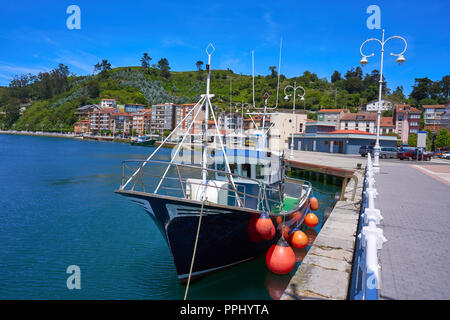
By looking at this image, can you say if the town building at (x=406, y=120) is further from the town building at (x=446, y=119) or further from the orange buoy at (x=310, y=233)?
the orange buoy at (x=310, y=233)

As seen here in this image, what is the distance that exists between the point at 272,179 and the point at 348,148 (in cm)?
3931

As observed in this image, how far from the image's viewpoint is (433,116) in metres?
89.4

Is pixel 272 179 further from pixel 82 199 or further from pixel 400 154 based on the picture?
pixel 400 154

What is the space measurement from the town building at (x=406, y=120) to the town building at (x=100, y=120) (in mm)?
116178

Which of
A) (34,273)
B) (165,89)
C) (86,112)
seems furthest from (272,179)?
(165,89)

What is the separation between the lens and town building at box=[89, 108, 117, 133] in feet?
451

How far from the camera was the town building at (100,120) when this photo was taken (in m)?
137

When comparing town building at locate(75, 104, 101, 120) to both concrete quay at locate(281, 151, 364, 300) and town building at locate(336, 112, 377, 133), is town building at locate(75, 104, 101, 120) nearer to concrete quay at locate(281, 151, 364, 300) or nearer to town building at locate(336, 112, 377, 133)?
town building at locate(336, 112, 377, 133)

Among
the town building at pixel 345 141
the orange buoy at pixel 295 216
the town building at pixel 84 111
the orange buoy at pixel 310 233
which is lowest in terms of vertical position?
the orange buoy at pixel 310 233

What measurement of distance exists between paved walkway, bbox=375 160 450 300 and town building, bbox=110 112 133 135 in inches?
5218

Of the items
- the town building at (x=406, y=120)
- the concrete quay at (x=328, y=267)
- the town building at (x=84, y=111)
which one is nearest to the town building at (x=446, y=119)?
the town building at (x=406, y=120)

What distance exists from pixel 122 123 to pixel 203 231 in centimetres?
13538

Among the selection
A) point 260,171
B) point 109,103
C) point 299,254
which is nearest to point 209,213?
point 260,171

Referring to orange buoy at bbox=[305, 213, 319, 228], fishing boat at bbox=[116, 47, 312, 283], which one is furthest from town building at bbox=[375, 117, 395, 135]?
fishing boat at bbox=[116, 47, 312, 283]
